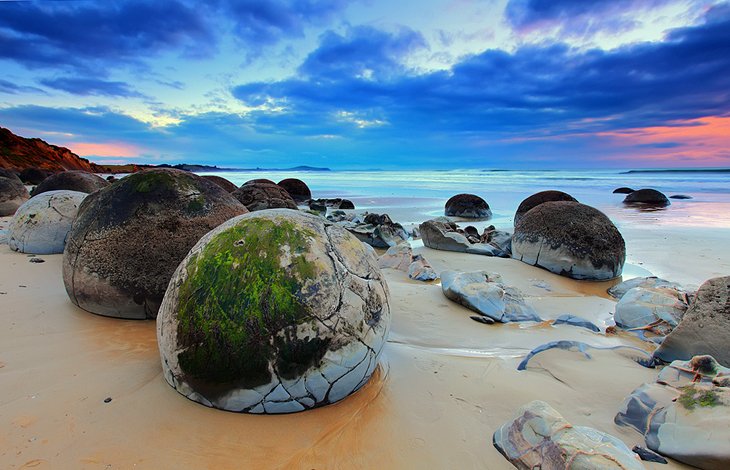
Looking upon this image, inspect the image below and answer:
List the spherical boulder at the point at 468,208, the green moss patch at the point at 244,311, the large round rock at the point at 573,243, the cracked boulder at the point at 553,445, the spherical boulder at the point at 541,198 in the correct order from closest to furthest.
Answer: the cracked boulder at the point at 553,445
the green moss patch at the point at 244,311
the large round rock at the point at 573,243
the spherical boulder at the point at 541,198
the spherical boulder at the point at 468,208

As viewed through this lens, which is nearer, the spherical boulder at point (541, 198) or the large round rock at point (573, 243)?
the large round rock at point (573, 243)

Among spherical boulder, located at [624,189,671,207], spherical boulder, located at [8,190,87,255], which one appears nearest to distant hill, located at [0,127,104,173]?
spherical boulder, located at [8,190,87,255]

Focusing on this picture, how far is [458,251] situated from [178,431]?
6.73 meters

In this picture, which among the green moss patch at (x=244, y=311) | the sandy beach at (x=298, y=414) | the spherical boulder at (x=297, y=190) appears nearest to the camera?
the sandy beach at (x=298, y=414)

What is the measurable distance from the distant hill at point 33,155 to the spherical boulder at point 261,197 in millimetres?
30870

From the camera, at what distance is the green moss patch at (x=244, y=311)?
2443 mm

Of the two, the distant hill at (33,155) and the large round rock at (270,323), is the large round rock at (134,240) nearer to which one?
the large round rock at (270,323)

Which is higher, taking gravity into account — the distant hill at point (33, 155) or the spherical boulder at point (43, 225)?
the distant hill at point (33, 155)

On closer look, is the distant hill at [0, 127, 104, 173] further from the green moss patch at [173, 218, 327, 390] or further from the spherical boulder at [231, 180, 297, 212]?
the green moss patch at [173, 218, 327, 390]

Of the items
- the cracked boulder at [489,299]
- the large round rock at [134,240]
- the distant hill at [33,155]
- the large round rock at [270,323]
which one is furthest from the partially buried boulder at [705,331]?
the distant hill at [33,155]

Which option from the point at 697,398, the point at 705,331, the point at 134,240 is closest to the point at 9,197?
the point at 134,240

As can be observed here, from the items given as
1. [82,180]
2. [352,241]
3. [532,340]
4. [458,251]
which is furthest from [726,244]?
[82,180]

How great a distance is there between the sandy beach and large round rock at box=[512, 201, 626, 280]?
105 inches

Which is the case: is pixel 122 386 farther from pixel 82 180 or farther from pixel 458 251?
pixel 82 180
